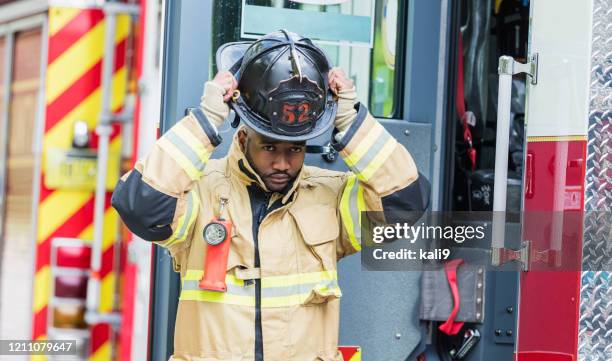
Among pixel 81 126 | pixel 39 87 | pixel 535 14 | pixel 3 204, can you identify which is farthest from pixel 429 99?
pixel 3 204

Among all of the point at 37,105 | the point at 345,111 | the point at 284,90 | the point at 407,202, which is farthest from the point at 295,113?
the point at 37,105

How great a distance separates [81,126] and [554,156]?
5.36 feet

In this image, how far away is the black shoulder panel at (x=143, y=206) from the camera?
2711 millimetres

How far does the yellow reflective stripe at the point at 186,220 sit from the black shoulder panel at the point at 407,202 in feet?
1.60

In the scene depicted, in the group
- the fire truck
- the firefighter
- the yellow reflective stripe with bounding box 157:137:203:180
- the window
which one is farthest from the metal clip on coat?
the window

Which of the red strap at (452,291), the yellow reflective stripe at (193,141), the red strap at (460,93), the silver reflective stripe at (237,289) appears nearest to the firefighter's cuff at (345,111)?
the yellow reflective stripe at (193,141)

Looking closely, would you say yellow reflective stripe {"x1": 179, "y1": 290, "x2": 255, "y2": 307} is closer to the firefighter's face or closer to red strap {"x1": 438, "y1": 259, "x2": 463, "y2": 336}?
the firefighter's face

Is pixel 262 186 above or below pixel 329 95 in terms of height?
below

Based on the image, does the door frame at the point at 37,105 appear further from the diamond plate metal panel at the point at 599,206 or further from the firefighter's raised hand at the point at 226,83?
the diamond plate metal panel at the point at 599,206

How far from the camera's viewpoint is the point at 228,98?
2.81 metres

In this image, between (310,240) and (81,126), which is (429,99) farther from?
(81,126)

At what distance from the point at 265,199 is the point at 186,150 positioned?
27 centimetres

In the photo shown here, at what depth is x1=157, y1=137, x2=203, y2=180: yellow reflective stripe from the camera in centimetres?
275

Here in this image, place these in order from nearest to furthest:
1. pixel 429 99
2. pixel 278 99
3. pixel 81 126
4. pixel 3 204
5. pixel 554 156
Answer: pixel 278 99
pixel 554 156
pixel 429 99
pixel 81 126
pixel 3 204
